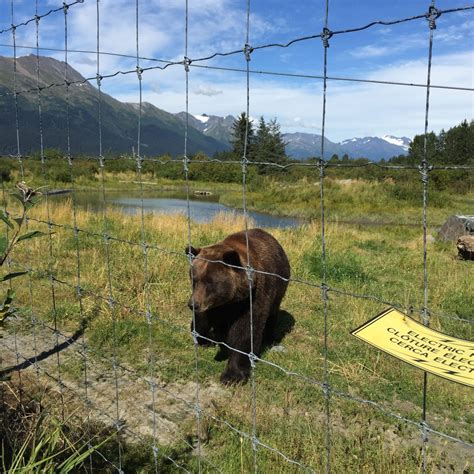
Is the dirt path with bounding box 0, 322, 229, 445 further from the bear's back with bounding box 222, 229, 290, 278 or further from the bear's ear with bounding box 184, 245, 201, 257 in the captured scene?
the bear's back with bounding box 222, 229, 290, 278

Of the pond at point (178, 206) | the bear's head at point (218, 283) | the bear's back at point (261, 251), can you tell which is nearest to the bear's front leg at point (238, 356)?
the bear's head at point (218, 283)

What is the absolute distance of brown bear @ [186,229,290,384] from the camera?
3836 millimetres

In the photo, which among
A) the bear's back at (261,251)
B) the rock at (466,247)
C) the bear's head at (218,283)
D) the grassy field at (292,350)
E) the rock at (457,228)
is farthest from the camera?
the rock at (457,228)

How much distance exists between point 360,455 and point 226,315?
64.4 inches

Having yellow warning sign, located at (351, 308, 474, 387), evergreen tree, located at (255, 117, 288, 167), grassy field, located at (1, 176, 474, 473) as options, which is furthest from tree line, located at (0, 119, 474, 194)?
yellow warning sign, located at (351, 308, 474, 387)

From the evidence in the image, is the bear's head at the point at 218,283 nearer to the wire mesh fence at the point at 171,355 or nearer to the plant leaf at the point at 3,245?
A: the wire mesh fence at the point at 171,355

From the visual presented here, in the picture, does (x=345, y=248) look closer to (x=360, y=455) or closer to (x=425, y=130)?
(x=360, y=455)

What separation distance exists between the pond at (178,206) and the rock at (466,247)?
21.9 ft

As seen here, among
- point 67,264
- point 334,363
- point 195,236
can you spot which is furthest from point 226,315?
point 195,236

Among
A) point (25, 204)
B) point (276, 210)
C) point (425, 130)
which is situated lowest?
point (276, 210)

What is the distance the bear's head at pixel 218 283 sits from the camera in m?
3.80

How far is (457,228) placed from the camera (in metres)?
12.0

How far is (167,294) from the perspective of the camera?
20.2 feet

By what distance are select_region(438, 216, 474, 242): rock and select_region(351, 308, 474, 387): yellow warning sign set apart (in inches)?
437
